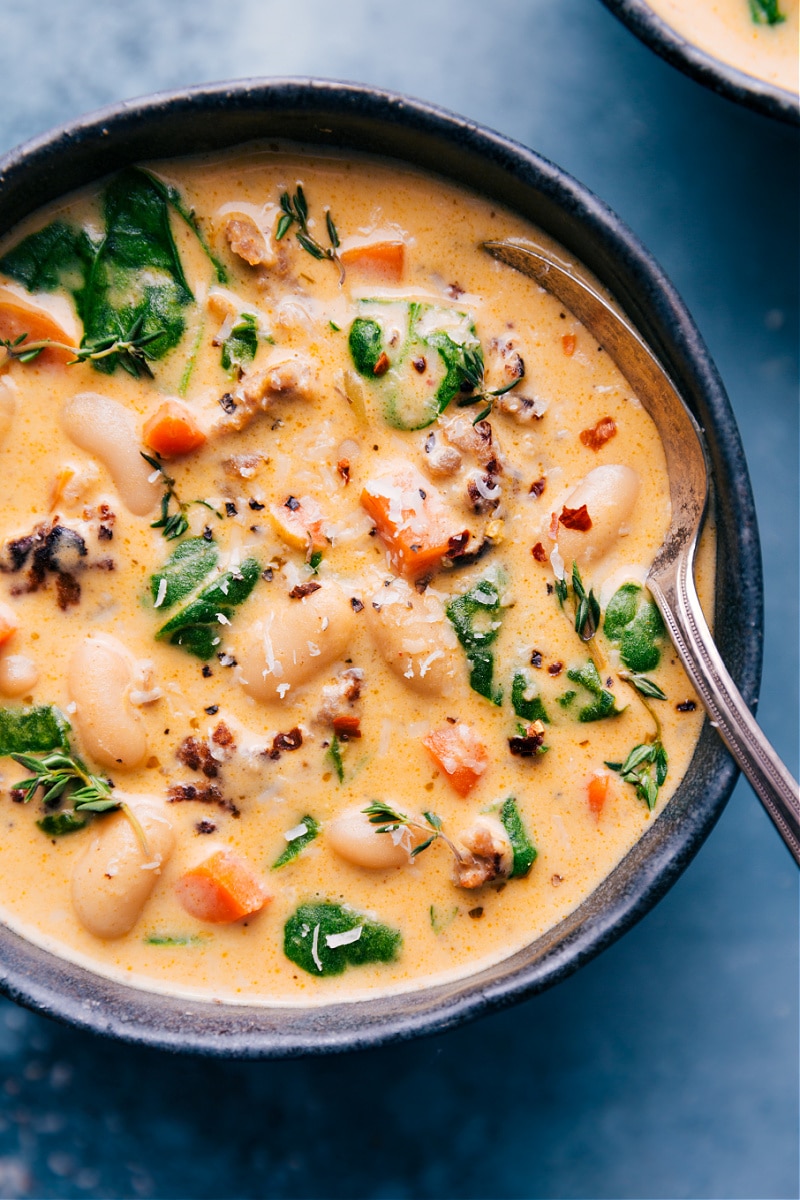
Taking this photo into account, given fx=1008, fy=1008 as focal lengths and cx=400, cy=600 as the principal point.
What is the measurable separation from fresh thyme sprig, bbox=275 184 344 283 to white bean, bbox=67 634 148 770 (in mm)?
870

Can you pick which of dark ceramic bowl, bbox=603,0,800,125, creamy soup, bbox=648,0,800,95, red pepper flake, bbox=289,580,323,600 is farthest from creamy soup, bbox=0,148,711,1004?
creamy soup, bbox=648,0,800,95

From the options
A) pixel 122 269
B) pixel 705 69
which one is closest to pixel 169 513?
pixel 122 269

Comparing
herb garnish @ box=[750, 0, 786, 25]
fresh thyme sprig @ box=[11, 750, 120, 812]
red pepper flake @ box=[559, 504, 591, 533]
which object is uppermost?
herb garnish @ box=[750, 0, 786, 25]

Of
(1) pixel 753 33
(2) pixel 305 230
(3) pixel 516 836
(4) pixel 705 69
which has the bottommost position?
(3) pixel 516 836

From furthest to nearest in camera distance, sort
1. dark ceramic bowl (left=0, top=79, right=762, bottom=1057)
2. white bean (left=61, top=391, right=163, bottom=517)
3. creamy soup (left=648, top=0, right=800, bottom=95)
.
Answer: creamy soup (left=648, top=0, right=800, bottom=95), white bean (left=61, top=391, right=163, bottom=517), dark ceramic bowl (left=0, top=79, right=762, bottom=1057)

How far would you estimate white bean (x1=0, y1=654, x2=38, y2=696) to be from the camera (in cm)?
197

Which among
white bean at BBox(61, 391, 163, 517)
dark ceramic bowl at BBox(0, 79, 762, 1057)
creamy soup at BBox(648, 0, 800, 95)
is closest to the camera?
dark ceramic bowl at BBox(0, 79, 762, 1057)

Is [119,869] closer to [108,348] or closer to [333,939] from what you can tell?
[333,939]

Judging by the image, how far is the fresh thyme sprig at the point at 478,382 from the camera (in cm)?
194

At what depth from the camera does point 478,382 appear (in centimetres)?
195

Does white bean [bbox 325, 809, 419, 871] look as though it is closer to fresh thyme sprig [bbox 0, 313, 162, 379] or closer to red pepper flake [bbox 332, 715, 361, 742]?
red pepper flake [bbox 332, 715, 361, 742]

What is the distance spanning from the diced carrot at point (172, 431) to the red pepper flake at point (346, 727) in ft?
1.96

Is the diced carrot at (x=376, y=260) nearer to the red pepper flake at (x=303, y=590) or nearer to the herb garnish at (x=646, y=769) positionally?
the red pepper flake at (x=303, y=590)

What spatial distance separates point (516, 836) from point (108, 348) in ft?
4.08
